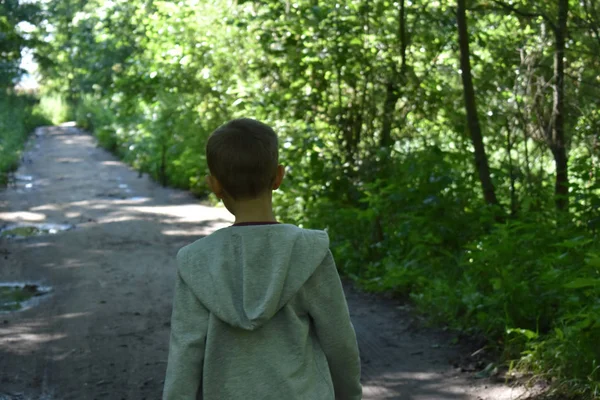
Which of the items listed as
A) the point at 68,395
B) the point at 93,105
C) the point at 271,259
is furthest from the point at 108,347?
the point at 93,105

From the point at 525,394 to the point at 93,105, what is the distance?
43.4m

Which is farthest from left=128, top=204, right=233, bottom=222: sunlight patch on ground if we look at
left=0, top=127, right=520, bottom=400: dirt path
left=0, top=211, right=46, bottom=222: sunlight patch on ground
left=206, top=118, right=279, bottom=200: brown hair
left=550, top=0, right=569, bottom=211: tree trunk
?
left=206, top=118, right=279, bottom=200: brown hair

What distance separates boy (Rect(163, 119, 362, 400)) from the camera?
8.05 ft

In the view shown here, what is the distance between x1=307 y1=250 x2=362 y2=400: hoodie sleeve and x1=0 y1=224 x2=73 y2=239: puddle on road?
10.7m

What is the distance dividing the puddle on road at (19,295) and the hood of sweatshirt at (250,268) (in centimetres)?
610

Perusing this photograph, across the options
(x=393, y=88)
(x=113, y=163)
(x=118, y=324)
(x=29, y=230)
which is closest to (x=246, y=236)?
(x=118, y=324)

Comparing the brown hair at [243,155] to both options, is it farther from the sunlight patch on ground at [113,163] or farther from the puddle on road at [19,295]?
the sunlight patch on ground at [113,163]

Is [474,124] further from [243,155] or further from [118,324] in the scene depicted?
[243,155]

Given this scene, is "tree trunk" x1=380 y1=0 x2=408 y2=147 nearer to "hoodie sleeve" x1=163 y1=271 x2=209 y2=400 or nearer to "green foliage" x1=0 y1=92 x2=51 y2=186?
"hoodie sleeve" x1=163 y1=271 x2=209 y2=400

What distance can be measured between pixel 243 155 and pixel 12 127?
32.7 metres

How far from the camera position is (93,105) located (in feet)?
153

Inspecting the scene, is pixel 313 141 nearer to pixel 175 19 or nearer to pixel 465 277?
pixel 465 277

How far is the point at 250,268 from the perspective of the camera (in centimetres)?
Answer: 248

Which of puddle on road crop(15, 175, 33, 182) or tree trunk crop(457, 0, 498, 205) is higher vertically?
tree trunk crop(457, 0, 498, 205)
